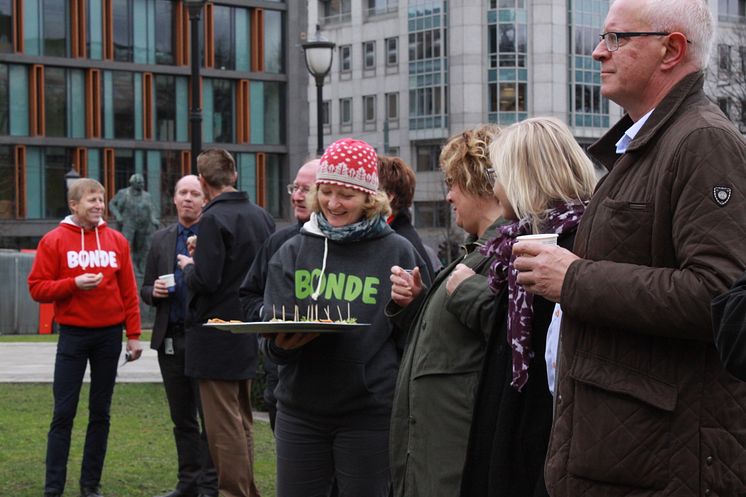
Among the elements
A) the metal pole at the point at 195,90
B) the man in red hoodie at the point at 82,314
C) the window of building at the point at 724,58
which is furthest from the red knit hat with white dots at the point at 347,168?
the window of building at the point at 724,58

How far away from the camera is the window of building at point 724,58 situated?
42.6 m

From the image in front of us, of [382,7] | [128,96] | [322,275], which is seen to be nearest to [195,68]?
[322,275]

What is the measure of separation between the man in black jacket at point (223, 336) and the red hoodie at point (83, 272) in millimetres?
858

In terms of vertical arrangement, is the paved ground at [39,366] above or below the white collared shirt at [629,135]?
below

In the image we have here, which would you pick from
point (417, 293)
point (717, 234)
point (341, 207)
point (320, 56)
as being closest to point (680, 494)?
point (717, 234)

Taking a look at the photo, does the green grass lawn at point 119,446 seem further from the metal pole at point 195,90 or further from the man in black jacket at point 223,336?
the metal pole at point 195,90

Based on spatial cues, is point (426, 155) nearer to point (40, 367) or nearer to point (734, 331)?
point (40, 367)

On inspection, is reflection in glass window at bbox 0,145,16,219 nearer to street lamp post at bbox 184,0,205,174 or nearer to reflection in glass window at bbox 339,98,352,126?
reflection in glass window at bbox 339,98,352,126

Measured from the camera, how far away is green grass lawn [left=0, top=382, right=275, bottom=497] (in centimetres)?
845

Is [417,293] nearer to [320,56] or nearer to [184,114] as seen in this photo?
[320,56]

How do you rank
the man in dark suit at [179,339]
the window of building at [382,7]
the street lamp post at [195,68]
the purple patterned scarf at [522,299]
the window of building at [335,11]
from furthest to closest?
1. the window of building at [335,11]
2. the window of building at [382,7]
3. the street lamp post at [195,68]
4. the man in dark suit at [179,339]
5. the purple patterned scarf at [522,299]

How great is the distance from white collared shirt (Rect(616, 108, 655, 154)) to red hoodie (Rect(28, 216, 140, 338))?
5.11 m

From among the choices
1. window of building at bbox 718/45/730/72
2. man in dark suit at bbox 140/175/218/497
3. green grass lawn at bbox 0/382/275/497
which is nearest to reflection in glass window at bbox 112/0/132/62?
window of building at bbox 718/45/730/72

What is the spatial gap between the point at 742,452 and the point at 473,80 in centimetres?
7649
